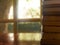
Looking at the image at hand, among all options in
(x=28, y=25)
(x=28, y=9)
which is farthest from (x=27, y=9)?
(x=28, y=25)

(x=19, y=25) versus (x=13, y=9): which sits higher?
(x=13, y=9)

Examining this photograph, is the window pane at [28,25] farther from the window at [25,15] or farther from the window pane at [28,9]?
the window pane at [28,9]

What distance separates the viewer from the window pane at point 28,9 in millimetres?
2559

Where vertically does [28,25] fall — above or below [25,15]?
below

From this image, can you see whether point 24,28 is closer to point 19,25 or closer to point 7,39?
point 19,25

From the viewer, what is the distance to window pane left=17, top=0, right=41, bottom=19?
256 centimetres

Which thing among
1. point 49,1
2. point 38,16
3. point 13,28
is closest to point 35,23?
A: point 38,16

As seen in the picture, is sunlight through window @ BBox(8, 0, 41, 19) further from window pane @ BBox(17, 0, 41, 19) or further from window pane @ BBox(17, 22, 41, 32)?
window pane @ BBox(17, 22, 41, 32)

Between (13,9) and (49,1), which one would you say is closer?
(49,1)

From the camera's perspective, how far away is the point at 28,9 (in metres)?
2.56

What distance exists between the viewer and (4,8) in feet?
8.38

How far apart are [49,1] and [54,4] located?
0.16 feet

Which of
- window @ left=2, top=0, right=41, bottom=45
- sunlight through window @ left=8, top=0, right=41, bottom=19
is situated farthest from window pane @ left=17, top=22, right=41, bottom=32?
sunlight through window @ left=8, top=0, right=41, bottom=19

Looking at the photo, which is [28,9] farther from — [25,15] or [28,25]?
[28,25]
